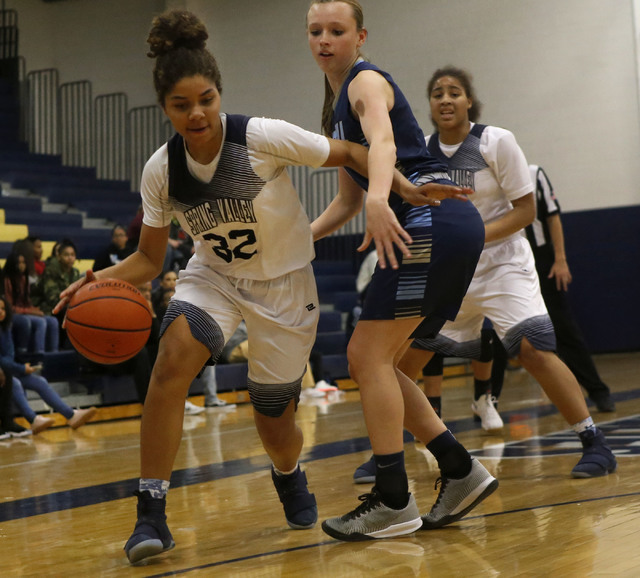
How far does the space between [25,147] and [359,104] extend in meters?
12.3

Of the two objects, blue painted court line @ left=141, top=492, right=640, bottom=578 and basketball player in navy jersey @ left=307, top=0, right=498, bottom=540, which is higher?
basketball player in navy jersey @ left=307, top=0, right=498, bottom=540

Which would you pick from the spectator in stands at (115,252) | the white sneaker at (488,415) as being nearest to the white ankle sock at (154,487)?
the white sneaker at (488,415)

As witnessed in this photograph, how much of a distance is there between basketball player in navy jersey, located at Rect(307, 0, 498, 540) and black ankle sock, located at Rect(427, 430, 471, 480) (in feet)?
0.19

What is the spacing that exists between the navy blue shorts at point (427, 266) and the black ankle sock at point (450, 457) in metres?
0.44

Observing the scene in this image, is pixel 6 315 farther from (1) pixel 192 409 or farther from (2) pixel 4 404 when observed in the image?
(1) pixel 192 409

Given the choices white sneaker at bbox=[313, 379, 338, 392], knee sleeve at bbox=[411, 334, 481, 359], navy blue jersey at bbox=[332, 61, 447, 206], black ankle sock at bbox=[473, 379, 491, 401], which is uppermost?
navy blue jersey at bbox=[332, 61, 447, 206]

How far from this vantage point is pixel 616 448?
171 inches

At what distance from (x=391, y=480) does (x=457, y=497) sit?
0.28 m

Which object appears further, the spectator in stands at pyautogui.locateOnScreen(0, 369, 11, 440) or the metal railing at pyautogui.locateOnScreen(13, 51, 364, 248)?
the metal railing at pyautogui.locateOnScreen(13, 51, 364, 248)

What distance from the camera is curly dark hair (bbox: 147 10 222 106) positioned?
8.48 feet

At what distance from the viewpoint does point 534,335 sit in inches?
150

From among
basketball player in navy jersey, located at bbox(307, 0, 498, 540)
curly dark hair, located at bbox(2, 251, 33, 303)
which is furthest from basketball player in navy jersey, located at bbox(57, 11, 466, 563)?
curly dark hair, located at bbox(2, 251, 33, 303)

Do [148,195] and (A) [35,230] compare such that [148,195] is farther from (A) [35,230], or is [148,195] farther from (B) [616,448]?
(A) [35,230]

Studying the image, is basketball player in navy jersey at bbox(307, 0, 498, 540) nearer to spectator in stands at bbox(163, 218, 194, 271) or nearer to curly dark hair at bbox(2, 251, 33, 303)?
curly dark hair at bbox(2, 251, 33, 303)
